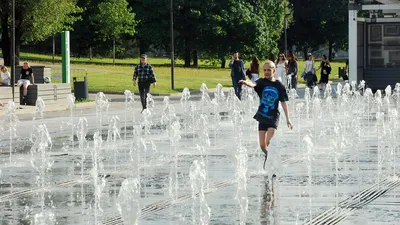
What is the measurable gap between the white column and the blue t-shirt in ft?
100

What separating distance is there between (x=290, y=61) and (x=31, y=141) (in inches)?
801

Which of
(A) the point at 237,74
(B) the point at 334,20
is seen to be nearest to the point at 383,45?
(A) the point at 237,74

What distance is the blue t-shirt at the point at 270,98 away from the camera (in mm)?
13898

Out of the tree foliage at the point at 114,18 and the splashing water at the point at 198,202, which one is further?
the tree foliage at the point at 114,18

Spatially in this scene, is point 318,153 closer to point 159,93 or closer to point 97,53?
point 159,93

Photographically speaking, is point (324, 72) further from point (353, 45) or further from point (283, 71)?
point (283, 71)

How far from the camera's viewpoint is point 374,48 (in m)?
44.8

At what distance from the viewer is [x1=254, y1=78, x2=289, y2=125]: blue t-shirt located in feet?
45.6

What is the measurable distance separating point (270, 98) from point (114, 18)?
61.7m

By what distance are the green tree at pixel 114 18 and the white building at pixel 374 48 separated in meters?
32.7

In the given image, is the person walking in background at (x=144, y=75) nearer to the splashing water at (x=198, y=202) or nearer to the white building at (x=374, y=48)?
the splashing water at (x=198, y=202)

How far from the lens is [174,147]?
1845cm

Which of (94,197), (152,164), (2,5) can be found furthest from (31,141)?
(2,5)

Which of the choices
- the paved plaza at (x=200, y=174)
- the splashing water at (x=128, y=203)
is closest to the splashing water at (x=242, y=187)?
the paved plaza at (x=200, y=174)
